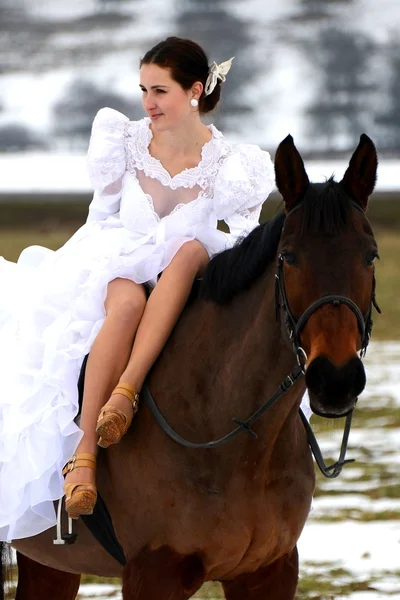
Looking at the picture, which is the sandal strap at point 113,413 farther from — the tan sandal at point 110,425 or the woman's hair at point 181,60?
the woman's hair at point 181,60

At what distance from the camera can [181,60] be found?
159 inches

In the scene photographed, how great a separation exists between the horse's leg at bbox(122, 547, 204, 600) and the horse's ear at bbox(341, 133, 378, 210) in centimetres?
127

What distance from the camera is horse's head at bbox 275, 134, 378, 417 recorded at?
306cm

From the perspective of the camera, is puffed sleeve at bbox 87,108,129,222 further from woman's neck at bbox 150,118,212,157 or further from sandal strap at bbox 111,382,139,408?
sandal strap at bbox 111,382,139,408

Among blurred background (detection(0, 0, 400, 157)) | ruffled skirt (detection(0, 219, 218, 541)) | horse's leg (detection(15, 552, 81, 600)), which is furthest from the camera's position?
blurred background (detection(0, 0, 400, 157))

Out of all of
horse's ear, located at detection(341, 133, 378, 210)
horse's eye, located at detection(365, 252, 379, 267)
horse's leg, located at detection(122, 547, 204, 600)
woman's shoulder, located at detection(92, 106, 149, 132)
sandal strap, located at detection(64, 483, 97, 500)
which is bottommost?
horse's leg, located at detection(122, 547, 204, 600)

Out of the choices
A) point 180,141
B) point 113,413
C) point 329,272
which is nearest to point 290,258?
point 329,272

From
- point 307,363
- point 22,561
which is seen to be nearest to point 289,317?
point 307,363

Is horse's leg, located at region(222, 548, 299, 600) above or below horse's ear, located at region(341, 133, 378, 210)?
below

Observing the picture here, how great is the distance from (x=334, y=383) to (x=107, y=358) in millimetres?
1032

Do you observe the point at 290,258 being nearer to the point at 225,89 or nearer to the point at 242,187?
the point at 242,187

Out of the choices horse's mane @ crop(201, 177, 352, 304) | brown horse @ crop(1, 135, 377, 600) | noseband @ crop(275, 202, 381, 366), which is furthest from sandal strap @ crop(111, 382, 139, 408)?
noseband @ crop(275, 202, 381, 366)

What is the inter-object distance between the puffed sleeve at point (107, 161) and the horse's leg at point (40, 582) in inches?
58.4

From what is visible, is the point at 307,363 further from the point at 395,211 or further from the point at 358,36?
the point at 358,36
